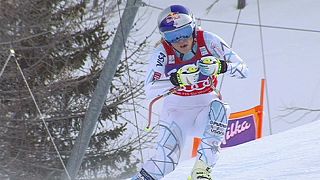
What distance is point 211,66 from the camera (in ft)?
14.7

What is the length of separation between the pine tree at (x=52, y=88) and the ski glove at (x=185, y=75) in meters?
6.47

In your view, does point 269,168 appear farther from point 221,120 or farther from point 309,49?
→ point 309,49

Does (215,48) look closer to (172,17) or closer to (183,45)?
(183,45)

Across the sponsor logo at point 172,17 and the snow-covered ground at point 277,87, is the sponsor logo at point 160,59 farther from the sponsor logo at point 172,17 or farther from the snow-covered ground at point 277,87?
the snow-covered ground at point 277,87

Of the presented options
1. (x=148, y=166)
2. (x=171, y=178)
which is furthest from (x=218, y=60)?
(x=171, y=178)

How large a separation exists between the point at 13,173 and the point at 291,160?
6.92 m

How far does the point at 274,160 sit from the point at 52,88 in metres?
6.52

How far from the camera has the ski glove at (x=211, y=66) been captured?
14.7 feet

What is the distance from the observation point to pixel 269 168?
5.41 meters

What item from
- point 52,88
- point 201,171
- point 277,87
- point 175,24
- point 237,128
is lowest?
point 201,171

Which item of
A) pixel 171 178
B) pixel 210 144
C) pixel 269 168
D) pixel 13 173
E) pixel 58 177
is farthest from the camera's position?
pixel 58 177

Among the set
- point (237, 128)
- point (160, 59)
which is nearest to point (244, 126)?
point (237, 128)

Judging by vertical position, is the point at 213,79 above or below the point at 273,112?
below

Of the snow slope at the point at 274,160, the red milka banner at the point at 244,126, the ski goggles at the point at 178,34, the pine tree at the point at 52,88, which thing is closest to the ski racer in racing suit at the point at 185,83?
the ski goggles at the point at 178,34
